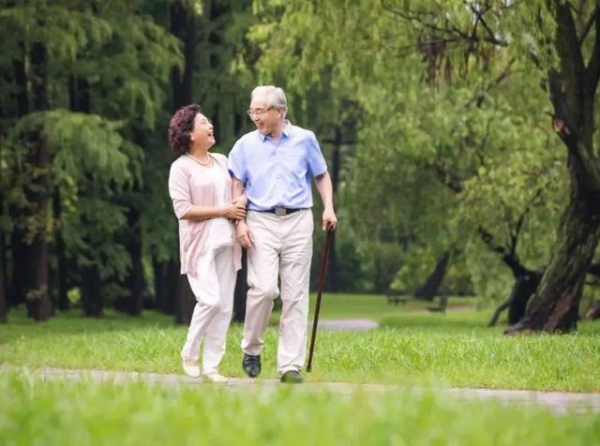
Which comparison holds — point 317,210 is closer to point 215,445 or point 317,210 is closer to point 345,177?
point 345,177

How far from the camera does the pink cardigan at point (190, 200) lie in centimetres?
1316

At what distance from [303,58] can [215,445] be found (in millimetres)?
20844

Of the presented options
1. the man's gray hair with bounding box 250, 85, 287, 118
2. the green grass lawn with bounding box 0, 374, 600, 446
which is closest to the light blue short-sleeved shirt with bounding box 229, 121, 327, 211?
the man's gray hair with bounding box 250, 85, 287, 118

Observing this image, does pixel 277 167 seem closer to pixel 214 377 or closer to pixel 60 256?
pixel 214 377

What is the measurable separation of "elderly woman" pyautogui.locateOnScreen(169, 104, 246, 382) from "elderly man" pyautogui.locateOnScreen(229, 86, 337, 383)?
19cm

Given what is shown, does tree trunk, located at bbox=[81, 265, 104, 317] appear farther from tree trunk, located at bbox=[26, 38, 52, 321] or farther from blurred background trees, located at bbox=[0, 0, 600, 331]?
A: tree trunk, located at bbox=[26, 38, 52, 321]

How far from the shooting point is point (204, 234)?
43.2 feet

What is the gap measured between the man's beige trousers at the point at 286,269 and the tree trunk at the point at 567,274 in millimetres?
13334

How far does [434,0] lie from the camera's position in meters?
24.1

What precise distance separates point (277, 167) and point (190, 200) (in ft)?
2.54

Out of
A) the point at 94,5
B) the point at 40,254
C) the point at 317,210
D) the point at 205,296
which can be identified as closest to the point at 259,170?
the point at 205,296

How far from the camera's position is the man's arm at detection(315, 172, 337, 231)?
1298 cm

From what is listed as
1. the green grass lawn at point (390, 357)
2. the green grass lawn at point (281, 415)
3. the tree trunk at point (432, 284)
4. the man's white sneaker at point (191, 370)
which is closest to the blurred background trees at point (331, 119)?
the green grass lawn at point (390, 357)

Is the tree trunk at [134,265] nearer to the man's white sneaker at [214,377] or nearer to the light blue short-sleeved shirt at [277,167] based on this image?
the light blue short-sleeved shirt at [277,167]
